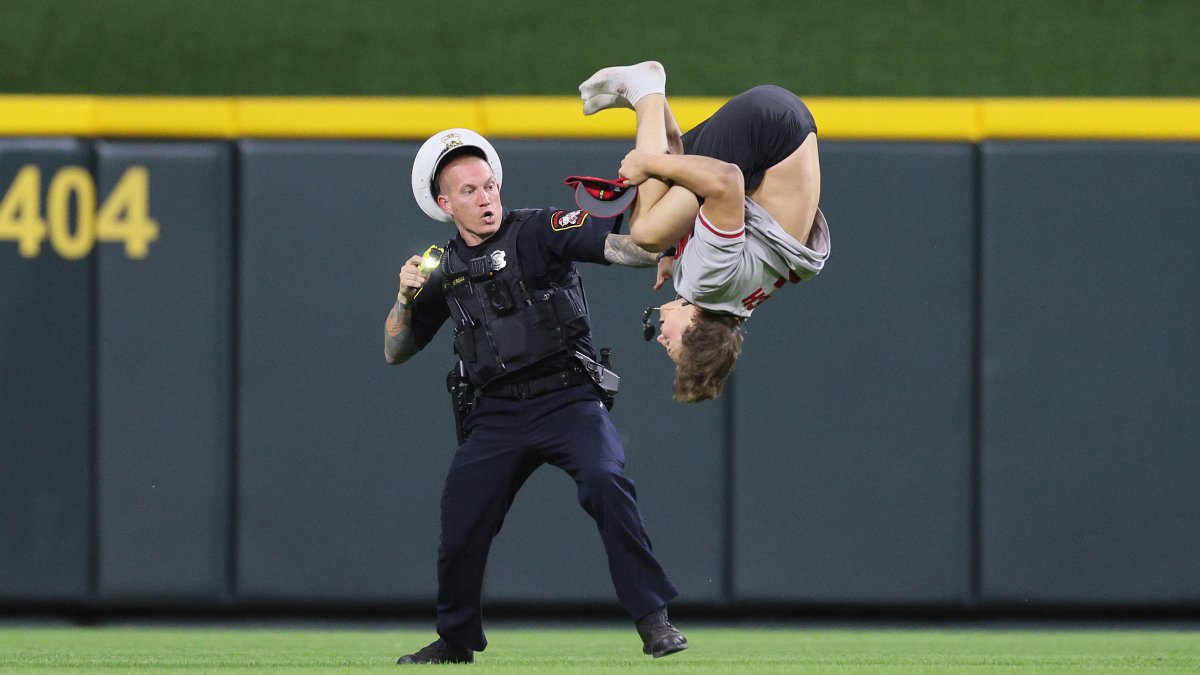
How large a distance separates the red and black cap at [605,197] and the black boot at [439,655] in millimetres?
1347

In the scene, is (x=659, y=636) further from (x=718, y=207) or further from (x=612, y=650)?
(x=718, y=207)

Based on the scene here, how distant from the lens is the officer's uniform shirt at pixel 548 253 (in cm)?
431

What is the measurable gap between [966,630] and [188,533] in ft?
9.91

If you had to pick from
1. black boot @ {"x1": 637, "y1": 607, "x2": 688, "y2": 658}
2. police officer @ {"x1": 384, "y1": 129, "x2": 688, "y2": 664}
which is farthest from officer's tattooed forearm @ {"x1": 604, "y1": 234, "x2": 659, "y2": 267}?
black boot @ {"x1": 637, "y1": 607, "x2": 688, "y2": 658}

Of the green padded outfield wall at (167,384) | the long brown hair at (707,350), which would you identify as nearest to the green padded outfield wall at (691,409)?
the green padded outfield wall at (167,384)

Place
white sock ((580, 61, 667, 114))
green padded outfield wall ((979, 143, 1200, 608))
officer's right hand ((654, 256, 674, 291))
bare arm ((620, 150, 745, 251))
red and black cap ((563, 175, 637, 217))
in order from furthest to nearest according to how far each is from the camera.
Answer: green padded outfield wall ((979, 143, 1200, 608)) → officer's right hand ((654, 256, 674, 291)) → white sock ((580, 61, 667, 114)) → red and black cap ((563, 175, 637, 217)) → bare arm ((620, 150, 745, 251))

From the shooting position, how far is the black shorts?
154 inches

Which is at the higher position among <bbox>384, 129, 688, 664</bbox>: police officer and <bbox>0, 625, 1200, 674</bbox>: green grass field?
<bbox>384, 129, 688, 664</bbox>: police officer

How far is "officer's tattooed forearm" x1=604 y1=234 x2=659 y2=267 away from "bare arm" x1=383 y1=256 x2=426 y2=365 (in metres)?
0.53

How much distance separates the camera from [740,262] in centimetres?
376

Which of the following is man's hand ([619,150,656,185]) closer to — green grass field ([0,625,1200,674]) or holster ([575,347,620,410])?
holster ([575,347,620,410])

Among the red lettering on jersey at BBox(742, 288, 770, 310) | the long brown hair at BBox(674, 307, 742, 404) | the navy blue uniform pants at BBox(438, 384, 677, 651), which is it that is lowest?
the navy blue uniform pants at BBox(438, 384, 677, 651)

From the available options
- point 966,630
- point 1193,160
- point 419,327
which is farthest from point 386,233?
point 1193,160

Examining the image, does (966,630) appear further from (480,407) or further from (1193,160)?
(480,407)
